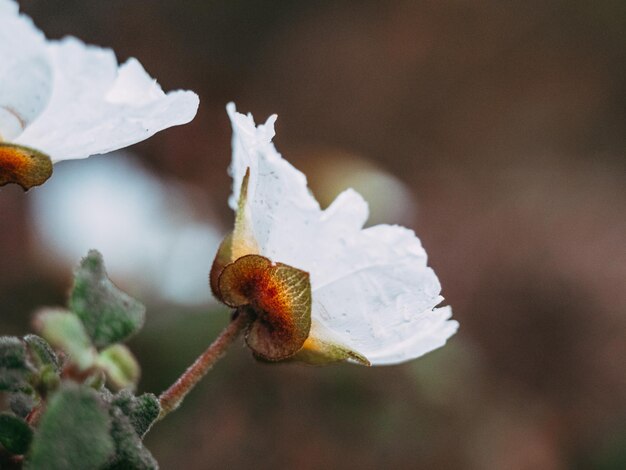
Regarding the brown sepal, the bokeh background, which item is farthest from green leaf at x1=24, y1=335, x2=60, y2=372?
the bokeh background

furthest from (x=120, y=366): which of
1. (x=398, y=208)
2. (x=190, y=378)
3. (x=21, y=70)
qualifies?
(x=398, y=208)

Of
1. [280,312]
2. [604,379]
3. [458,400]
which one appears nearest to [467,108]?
[604,379]

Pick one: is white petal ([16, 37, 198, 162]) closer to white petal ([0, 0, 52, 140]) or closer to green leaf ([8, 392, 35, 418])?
white petal ([0, 0, 52, 140])

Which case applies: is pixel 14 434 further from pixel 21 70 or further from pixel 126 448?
pixel 21 70

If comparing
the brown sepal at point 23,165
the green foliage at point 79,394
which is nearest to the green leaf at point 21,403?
the green foliage at point 79,394

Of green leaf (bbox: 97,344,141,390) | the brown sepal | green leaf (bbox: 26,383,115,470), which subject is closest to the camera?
green leaf (bbox: 26,383,115,470)

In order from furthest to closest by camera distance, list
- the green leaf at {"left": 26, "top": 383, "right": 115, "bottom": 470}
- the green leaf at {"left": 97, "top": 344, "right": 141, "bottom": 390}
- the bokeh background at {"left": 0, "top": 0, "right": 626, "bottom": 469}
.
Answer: the bokeh background at {"left": 0, "top": 0, "right": 626, "bottom": 469} → the green leaf at {"left": 97, "top": 344, "right": 141, "bottom": 390} → the green leaf at {"left": 26, "top": 383, "right": 115, "bottom": 470}

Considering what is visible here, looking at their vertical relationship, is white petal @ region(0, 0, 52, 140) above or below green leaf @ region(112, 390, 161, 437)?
above
